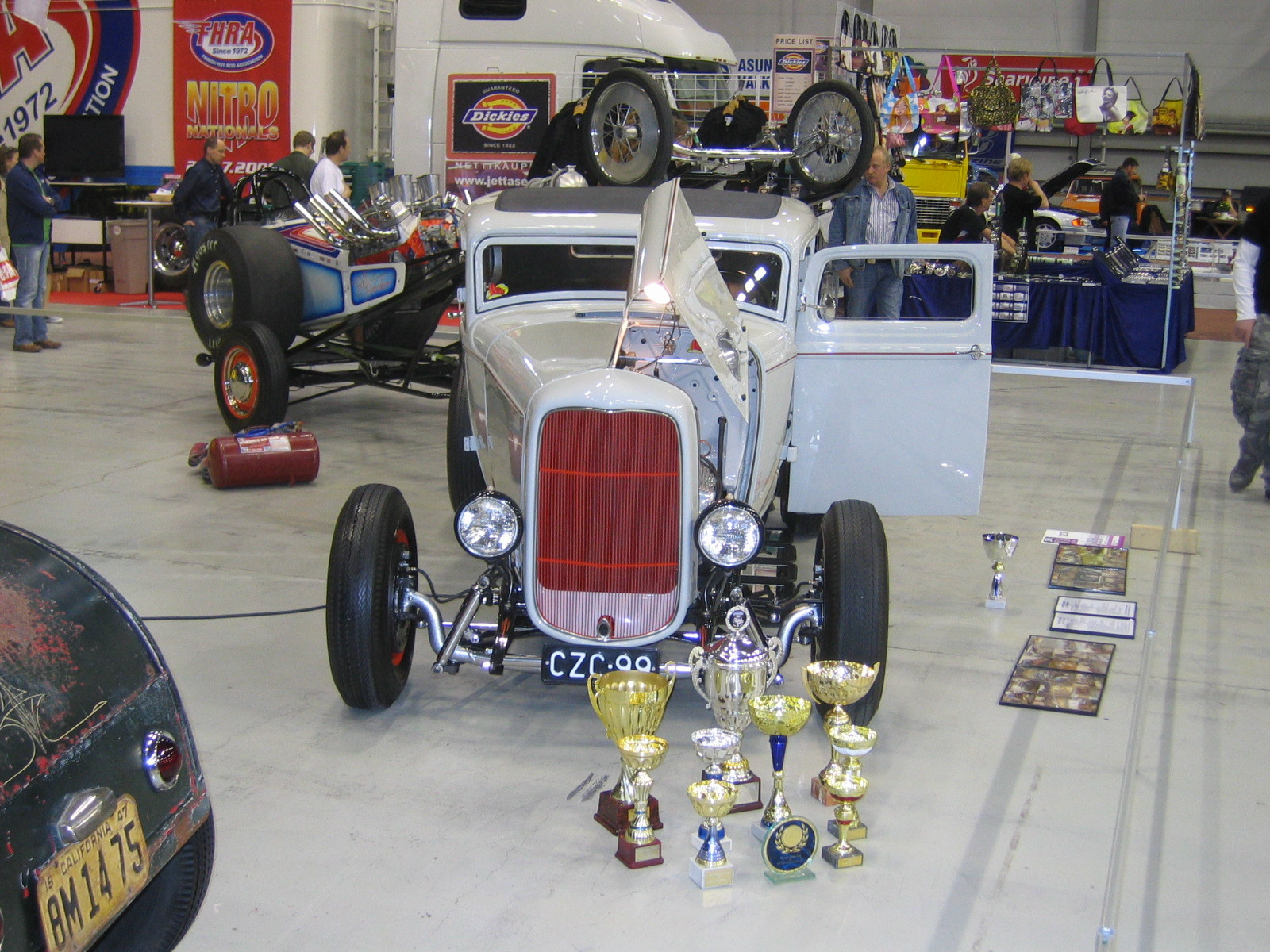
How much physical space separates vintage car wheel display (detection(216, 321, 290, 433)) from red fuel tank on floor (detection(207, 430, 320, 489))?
2.60ft

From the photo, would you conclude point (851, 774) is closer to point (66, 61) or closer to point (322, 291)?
point (322, 291)

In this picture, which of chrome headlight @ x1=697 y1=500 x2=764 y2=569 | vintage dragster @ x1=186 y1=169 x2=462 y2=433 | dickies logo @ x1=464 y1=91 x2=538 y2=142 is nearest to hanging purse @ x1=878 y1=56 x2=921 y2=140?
dickies logo @ x1=464 y1=91 x2=538 y2=142

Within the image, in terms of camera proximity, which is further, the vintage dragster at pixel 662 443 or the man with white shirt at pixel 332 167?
the man with white shirt at pixel 332 167

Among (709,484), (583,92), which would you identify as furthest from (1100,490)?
(583,92)


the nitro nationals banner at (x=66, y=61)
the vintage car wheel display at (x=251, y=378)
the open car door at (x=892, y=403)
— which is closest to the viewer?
the open car door at (x=892, y=403)

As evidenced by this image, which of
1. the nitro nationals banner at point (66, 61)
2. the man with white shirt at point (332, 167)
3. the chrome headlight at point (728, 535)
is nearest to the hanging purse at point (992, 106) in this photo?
the man with white shirt at point (332, 167)

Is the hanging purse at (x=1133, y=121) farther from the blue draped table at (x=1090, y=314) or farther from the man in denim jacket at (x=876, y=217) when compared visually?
the man in denim jacket at (x=876, y=217)

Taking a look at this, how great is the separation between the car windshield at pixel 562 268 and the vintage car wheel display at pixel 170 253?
9.50m

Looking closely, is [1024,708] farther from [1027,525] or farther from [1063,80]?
[1063,80]

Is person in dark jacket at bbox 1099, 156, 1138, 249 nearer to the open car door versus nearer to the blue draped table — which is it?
the blue draped table

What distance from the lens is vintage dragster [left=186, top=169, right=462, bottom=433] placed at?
24.5ft

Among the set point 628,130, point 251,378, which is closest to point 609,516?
point 628,130

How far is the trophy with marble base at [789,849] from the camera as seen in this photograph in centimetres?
292

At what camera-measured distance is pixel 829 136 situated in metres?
5.93
